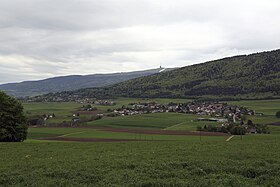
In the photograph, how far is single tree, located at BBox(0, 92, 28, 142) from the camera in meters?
45.3

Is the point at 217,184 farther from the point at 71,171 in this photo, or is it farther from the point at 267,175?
the point at 71,171

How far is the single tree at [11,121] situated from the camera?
45.3 meters

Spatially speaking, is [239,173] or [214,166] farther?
[214,166]

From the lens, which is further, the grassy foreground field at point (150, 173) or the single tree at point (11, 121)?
the single tree at point (11, 121)

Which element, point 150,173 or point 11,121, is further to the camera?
point 11,121

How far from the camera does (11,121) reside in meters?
46.1

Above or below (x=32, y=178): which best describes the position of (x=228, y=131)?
below

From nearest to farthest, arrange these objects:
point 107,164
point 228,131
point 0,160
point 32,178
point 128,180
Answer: point 128,180 → point 32,178 → point 107,164 → point 0,160 → point 228,131

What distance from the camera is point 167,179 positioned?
1466 centimetres

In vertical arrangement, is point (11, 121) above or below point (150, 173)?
above

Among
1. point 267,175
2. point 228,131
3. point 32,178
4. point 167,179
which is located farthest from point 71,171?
point 228,131

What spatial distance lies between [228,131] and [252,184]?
2587 inches

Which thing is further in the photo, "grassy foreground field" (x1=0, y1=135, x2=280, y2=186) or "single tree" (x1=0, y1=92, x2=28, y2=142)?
"single tree" (x1=0, y1=92, x2=28, y2=142)

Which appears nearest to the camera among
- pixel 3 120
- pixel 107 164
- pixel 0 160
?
pixel 107 164
